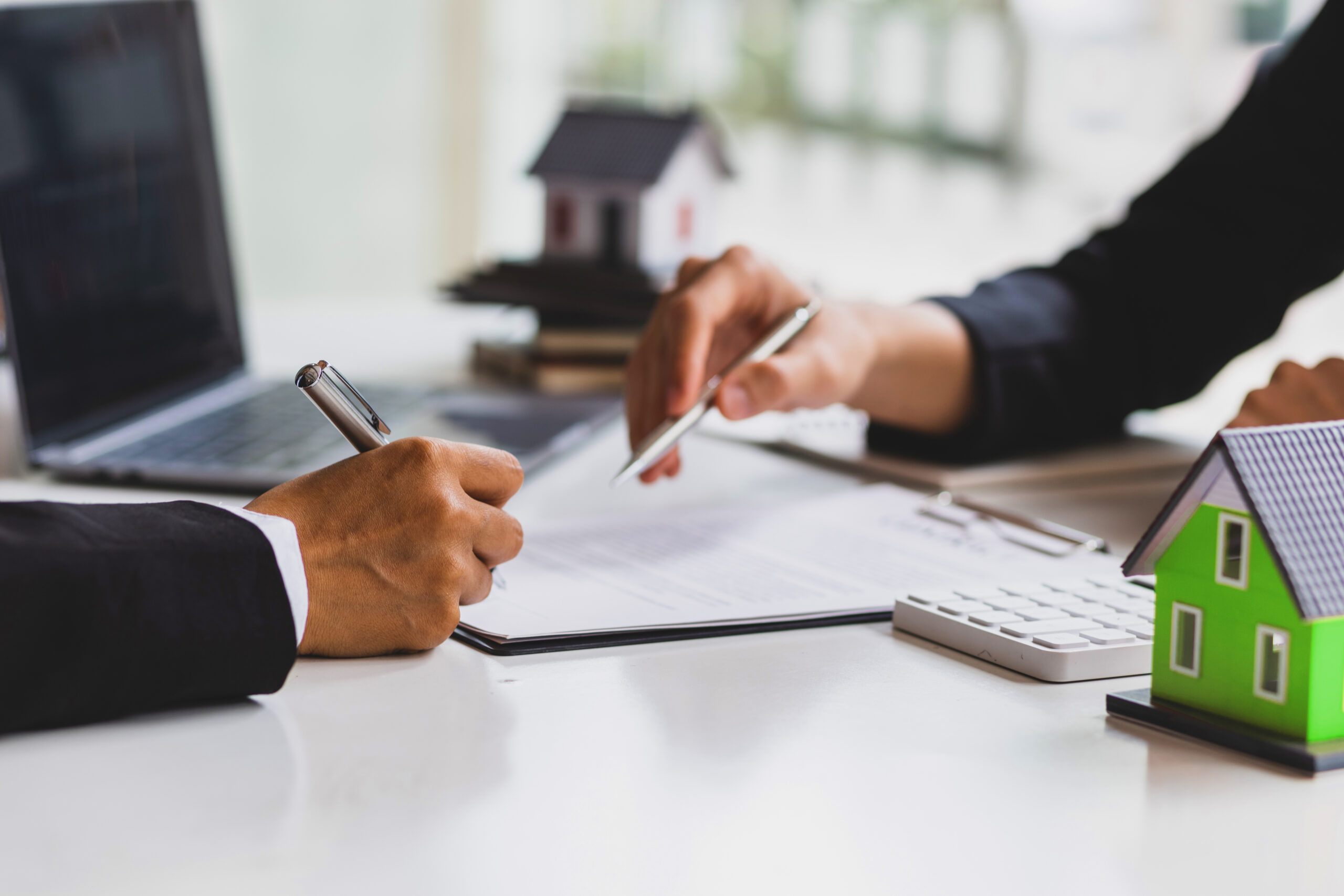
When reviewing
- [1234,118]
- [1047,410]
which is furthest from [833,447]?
[1234,118]

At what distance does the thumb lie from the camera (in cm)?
86

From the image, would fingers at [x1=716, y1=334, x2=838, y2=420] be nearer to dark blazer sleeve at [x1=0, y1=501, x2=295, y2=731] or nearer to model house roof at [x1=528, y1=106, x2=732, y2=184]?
dark blazer sleeve at [x1=0, y1=501, x2=295, y2=731]

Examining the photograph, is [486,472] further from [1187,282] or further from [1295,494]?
[1187,282]

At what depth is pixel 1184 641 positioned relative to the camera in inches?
20.4

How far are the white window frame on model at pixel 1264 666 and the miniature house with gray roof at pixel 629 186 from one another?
3.61 feet

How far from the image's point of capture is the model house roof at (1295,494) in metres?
0.46

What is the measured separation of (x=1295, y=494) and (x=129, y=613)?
428 millimetres

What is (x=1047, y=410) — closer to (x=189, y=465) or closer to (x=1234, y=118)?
(x=1234, y=118)

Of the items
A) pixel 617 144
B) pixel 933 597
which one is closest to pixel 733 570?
pixel 933 597

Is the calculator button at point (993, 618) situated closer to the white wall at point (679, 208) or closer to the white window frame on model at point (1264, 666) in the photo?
the white window frame on model at point (1264, 666)

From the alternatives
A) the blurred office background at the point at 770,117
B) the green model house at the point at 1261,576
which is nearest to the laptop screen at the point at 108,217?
the green model house at the point at 1261,576

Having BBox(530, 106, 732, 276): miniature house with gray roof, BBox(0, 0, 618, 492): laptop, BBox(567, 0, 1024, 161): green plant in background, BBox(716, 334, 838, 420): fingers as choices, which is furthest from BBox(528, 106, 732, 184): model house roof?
BBox(567, 0, 1024, 161): green plant in background

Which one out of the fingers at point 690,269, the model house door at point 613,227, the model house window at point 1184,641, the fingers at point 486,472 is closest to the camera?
the model house window at point 1184,641

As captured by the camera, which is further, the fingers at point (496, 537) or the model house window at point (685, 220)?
the model house window at point (685, 220)
